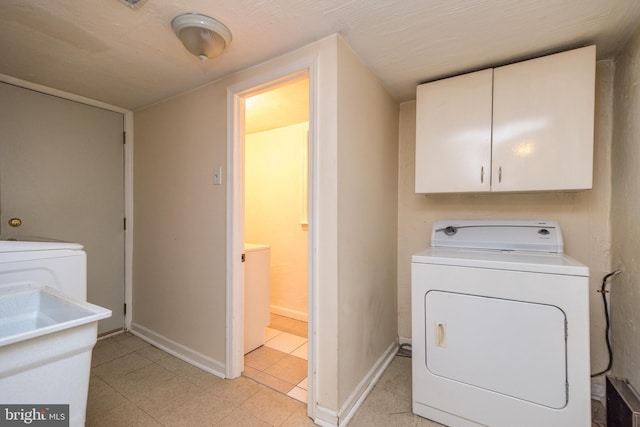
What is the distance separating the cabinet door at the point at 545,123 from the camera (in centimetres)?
146

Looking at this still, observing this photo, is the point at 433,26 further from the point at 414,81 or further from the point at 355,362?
the point at 355,362

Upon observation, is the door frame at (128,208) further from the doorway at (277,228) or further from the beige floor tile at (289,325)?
the beige floor tile at (289,325)

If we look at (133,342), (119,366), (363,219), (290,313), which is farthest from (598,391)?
(133,342)

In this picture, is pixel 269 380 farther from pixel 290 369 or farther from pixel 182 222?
pixel 182 222

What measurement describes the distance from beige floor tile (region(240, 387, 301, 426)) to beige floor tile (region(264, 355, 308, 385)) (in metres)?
0.18

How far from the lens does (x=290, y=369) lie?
2.06 m

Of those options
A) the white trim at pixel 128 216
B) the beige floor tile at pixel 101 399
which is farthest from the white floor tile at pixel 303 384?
the white trim at pixel 128 216

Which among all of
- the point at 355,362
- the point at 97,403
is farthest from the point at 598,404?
the point at 97,403

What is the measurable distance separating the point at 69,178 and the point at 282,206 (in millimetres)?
1872

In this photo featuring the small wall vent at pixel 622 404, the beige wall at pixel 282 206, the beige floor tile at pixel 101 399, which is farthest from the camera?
the beige wall at pixel 282 206

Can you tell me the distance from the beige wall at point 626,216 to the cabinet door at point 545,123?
0.17 meters

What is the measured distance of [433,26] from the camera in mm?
1382

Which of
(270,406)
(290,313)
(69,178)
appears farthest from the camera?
(290,313)

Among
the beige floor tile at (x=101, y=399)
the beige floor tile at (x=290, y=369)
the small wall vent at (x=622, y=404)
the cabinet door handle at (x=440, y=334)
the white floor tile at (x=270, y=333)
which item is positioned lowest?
the white floor tile at (x=270, y=333)
